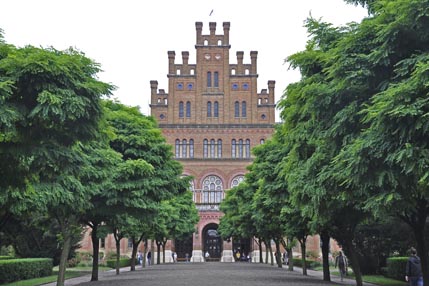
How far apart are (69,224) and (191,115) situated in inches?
1857

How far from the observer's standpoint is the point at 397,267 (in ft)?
88.4

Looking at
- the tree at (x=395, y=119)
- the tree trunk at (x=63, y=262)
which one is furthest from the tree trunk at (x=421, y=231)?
the tree trunk at (x=63, y=262)

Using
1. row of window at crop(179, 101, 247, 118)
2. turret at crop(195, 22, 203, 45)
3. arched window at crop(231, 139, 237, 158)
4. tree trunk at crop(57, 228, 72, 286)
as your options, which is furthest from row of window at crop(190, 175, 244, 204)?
tree trunk at crop(57, 228, 72, 286)

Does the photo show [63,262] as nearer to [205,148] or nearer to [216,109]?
[205,148]

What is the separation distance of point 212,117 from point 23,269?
42261mm

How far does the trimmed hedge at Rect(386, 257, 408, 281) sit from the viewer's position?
2631 cm

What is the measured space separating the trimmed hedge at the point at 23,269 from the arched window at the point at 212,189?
1441 inches

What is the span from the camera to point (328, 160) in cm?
1409

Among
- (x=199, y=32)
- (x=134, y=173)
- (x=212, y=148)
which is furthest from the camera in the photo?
(x=199, y=32)

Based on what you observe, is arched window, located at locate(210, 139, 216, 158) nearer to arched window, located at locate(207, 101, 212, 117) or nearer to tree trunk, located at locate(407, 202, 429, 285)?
arched window, located at locate(207, 101, 212, 117)

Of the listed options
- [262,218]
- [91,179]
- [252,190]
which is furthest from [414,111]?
[252,190]

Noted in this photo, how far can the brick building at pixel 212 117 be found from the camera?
68.1 m

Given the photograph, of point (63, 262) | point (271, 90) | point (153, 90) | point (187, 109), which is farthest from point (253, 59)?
point (63, 262)

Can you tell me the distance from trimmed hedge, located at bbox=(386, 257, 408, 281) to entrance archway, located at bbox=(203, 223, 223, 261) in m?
45.2
